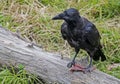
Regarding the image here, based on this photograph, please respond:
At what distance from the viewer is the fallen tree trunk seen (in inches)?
161

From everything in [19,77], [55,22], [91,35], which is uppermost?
[91,35]

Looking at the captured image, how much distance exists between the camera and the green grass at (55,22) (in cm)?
539

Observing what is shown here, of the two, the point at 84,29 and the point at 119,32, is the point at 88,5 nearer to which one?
the point at 119,32

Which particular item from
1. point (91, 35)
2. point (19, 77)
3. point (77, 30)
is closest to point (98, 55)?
point (91, 35)

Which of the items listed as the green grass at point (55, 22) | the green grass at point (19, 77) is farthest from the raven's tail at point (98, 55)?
the green grass at point (19, 77)

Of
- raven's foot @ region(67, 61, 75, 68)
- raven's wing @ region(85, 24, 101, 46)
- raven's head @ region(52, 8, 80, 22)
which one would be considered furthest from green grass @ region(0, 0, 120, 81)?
raven's head @ region(52, 8, 80, 22)

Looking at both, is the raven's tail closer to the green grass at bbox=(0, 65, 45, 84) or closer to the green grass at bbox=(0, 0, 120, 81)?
the green grass at bbox=(0, 0, 120, 81)

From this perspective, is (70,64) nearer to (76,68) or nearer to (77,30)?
(76,68)

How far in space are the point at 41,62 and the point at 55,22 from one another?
1.62 m

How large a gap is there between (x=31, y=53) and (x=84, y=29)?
675 millimetres

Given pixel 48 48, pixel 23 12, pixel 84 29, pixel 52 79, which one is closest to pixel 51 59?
pixel 52 79

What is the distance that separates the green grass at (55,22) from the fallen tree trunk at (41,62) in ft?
2.52

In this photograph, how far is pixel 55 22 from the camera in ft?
19.2

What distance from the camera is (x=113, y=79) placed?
405cm
